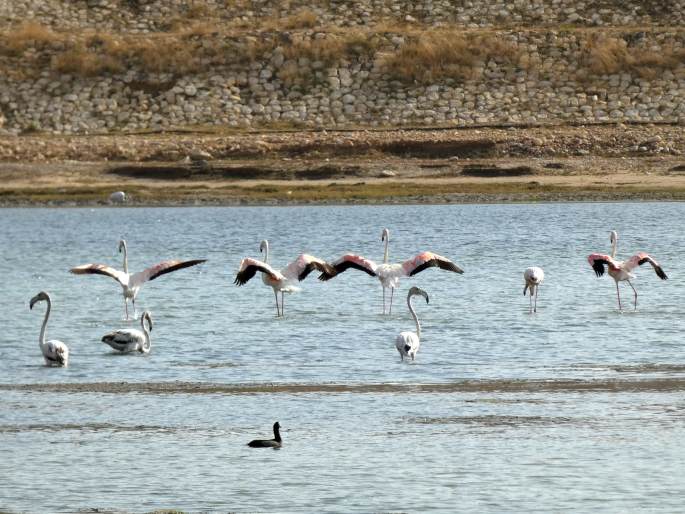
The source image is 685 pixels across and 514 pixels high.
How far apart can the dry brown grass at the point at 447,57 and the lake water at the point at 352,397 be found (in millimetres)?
14707

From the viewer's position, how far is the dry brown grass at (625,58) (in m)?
40.6

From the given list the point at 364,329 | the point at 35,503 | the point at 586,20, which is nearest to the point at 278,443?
the point at 35,503

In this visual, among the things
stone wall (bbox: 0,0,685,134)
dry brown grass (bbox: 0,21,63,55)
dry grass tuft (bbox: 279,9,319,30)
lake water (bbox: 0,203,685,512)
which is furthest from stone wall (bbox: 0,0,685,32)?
lake water (bbox: 0,203,685,512)

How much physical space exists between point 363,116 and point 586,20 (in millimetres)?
8341

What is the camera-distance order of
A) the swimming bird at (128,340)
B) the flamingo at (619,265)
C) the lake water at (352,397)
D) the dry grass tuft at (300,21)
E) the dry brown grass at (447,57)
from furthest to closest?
the dry grass tuft at (300,21)
the dry brown grass at (447,57)
the flamingo at (619,265)
the swimming bird at (128,340)
the lake water at (352,397)

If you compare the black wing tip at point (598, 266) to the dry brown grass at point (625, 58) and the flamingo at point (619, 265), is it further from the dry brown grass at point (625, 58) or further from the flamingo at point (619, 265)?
the dry brown grass at point (625, 58)

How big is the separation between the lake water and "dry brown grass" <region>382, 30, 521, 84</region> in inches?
579

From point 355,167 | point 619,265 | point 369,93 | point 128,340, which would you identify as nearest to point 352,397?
point 128,340

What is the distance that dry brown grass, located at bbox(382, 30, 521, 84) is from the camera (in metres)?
40.9

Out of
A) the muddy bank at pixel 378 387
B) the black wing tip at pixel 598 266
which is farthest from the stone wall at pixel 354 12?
the muddy bank at pixel 378 387

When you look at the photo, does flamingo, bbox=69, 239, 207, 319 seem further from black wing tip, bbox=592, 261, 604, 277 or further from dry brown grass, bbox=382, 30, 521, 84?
dry brown grass, bbox=382, 30, 521, 84

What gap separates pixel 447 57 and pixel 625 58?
14.0ft

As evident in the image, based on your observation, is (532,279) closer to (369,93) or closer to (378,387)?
(378,387)

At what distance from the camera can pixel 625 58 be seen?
41094mm
